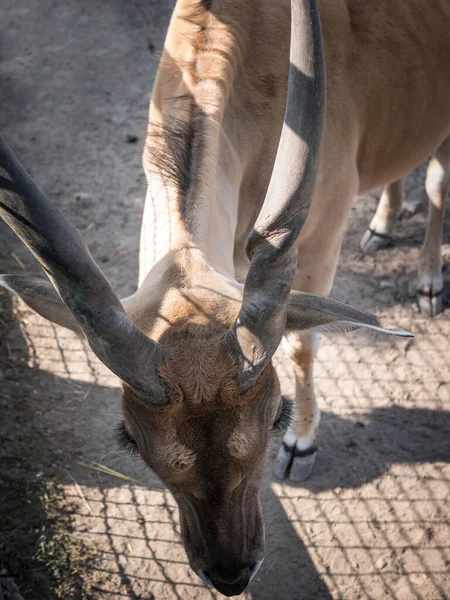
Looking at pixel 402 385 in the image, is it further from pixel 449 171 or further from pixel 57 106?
pixel 57 106

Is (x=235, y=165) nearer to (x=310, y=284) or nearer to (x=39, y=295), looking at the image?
(x=310, y=284)

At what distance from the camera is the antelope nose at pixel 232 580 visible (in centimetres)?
283

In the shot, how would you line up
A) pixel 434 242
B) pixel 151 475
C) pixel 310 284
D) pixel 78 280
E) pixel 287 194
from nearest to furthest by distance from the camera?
pixel 78 280 → pixel 287 194 → pixel 310 284 → pixel 151 475 → pixel 434 242

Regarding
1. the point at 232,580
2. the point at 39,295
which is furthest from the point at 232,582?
the point at 39,295

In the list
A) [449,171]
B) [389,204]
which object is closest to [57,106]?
[389,204]

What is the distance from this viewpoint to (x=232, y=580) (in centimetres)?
283

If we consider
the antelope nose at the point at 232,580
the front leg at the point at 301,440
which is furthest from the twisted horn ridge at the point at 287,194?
the front leg at the point at 301,440

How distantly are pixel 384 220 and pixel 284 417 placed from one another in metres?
3.28

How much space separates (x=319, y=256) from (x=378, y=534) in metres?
1.68

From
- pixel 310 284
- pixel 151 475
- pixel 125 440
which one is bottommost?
pixel 151 475

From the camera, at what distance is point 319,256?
401 cm

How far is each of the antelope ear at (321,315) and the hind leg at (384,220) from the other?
3.23 m

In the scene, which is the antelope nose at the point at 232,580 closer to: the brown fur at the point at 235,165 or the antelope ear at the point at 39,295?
the brown fur at the point at 235,165

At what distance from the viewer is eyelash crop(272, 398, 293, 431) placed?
2848 mm
